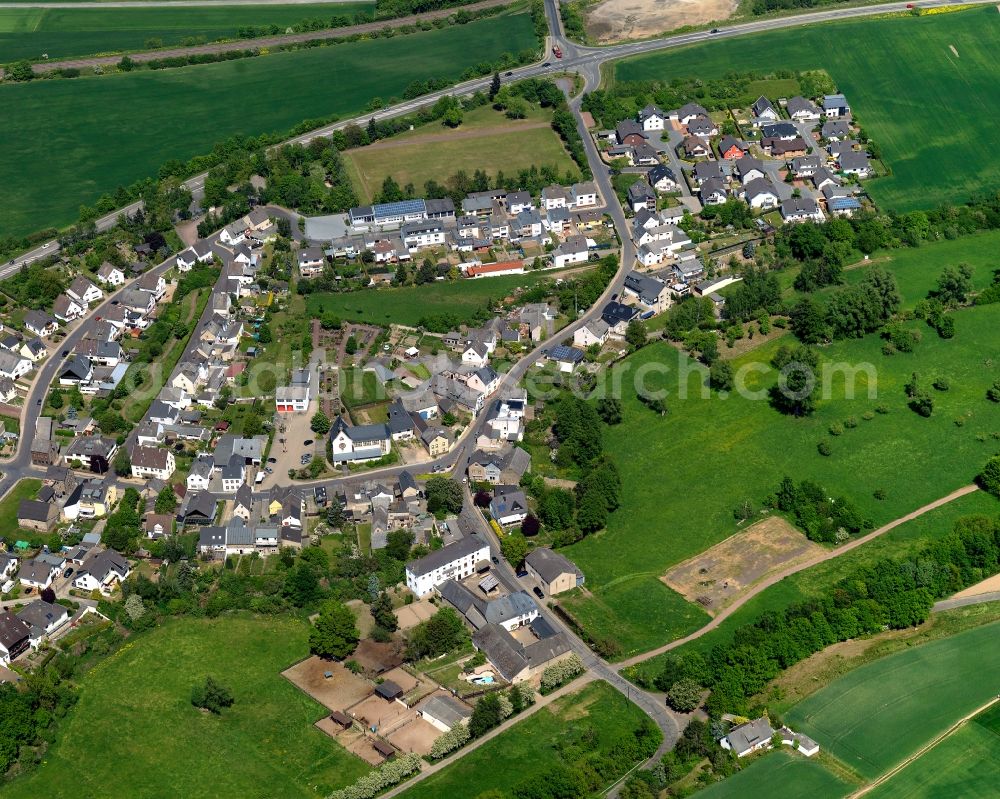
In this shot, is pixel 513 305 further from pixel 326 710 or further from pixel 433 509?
pixel 326 710

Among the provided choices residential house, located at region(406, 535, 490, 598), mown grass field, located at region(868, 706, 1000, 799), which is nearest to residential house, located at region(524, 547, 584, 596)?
residential house, located at region(406, 535, 490, 598)

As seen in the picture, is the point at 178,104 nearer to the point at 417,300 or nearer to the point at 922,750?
the point at 417,300

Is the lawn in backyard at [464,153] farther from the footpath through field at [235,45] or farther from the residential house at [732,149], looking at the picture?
the footpath through field at [235,45]

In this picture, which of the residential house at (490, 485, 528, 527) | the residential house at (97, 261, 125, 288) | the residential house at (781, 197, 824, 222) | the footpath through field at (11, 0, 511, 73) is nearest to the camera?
the residential house at (490, 485, 528, 527)

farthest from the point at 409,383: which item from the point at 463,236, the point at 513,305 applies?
the point at 463,236

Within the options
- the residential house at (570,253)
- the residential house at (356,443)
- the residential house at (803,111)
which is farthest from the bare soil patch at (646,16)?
the residential house at (356,443)

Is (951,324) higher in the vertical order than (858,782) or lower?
higher

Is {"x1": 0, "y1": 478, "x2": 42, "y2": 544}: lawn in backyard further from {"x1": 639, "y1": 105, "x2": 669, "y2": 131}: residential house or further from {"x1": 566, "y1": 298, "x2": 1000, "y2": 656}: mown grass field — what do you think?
{"x1": 639, "y1": 105, "x2": 669, "y2": 131}: residential house
